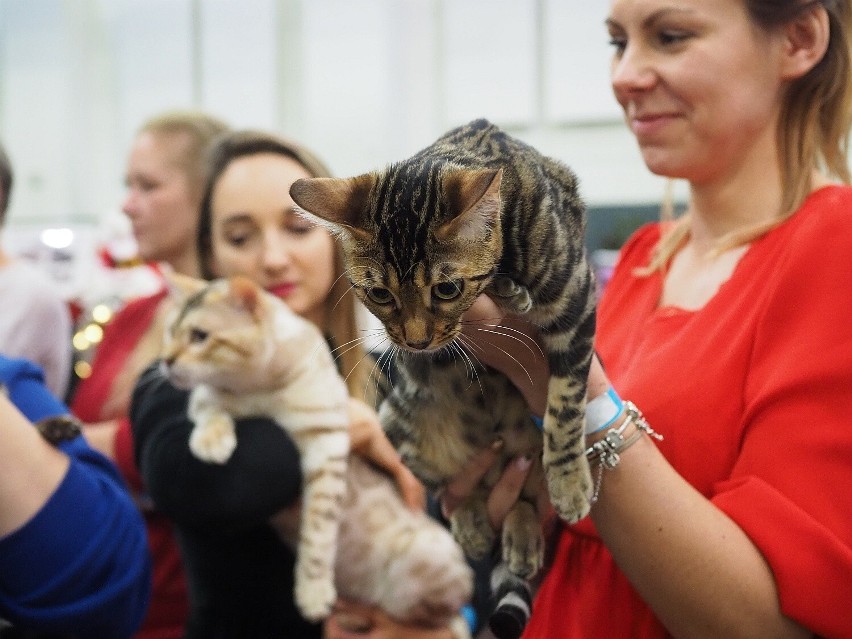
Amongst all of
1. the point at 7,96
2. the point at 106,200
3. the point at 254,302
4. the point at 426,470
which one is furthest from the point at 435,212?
the point at 7,96

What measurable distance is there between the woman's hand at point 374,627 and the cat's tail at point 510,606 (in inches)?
8.9

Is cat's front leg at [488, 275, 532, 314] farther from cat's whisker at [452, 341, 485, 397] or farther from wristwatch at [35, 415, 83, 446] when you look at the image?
wristwatch at [35, 415, 83, 446]

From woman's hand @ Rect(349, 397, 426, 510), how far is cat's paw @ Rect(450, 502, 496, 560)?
0.16 m

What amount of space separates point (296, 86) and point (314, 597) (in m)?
3.34

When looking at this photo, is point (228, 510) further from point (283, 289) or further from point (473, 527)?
point (283, 289)

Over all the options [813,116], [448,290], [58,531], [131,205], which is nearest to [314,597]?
[58,531]

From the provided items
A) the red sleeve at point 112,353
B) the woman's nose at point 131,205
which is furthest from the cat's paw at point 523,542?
the woman's nose at point 131,205

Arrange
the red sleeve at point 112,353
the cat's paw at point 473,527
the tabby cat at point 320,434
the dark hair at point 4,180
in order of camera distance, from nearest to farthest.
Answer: the cat's paw at point 473,527 → the tabby cat at point 320,434 → the red sleeve at point 112,353 → the dark hair at point 4,180

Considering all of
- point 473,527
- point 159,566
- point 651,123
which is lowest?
point 159,566

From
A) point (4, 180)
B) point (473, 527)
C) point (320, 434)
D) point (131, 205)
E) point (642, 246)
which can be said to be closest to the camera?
point (473, 527)

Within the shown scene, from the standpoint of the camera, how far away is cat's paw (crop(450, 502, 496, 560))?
3.81 feet

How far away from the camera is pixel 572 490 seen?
3.04ft

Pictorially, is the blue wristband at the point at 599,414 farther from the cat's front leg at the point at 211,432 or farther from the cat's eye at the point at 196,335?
the cat's eye at the point at 196,335

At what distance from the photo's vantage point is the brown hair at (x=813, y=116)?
1.09m
